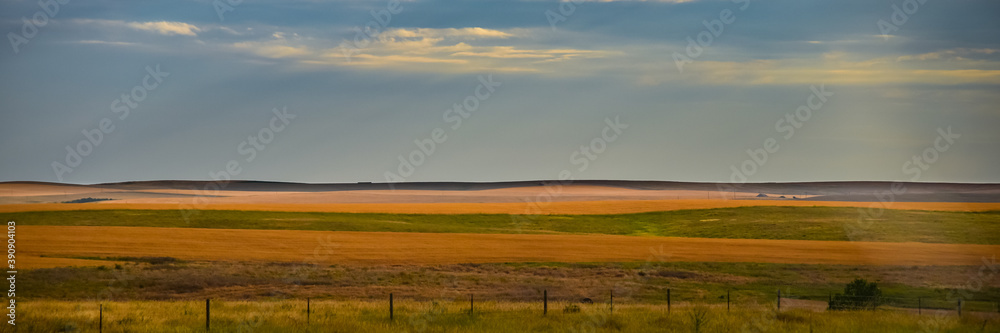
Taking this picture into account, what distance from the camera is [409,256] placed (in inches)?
2505

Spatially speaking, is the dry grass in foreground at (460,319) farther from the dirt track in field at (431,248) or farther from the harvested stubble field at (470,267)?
the dirt track in field at (431,248)

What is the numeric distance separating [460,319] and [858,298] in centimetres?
2018

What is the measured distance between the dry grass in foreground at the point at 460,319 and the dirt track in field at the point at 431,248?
74.5ft

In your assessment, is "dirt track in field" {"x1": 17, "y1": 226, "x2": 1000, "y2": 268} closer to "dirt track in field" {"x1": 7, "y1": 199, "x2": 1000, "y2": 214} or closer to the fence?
the fence

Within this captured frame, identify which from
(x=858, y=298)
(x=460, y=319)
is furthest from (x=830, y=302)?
(x=460, y=319)

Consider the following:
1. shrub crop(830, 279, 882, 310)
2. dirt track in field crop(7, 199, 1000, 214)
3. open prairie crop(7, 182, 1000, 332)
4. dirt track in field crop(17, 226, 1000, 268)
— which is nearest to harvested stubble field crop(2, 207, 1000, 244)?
open prairie crop(7, 182, 1000, 332)

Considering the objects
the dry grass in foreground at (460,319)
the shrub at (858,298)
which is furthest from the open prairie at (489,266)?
the shrub at (858,298)

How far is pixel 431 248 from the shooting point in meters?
69.5

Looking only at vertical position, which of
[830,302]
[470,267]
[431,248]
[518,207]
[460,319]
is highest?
[518,207]

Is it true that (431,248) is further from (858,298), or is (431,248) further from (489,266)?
(858,298)

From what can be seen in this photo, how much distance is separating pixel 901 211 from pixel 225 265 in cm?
7649

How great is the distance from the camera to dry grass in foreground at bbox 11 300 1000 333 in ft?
96.5

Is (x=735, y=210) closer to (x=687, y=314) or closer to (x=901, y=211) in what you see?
(x=901, y=211)

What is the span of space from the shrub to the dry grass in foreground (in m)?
2.79
